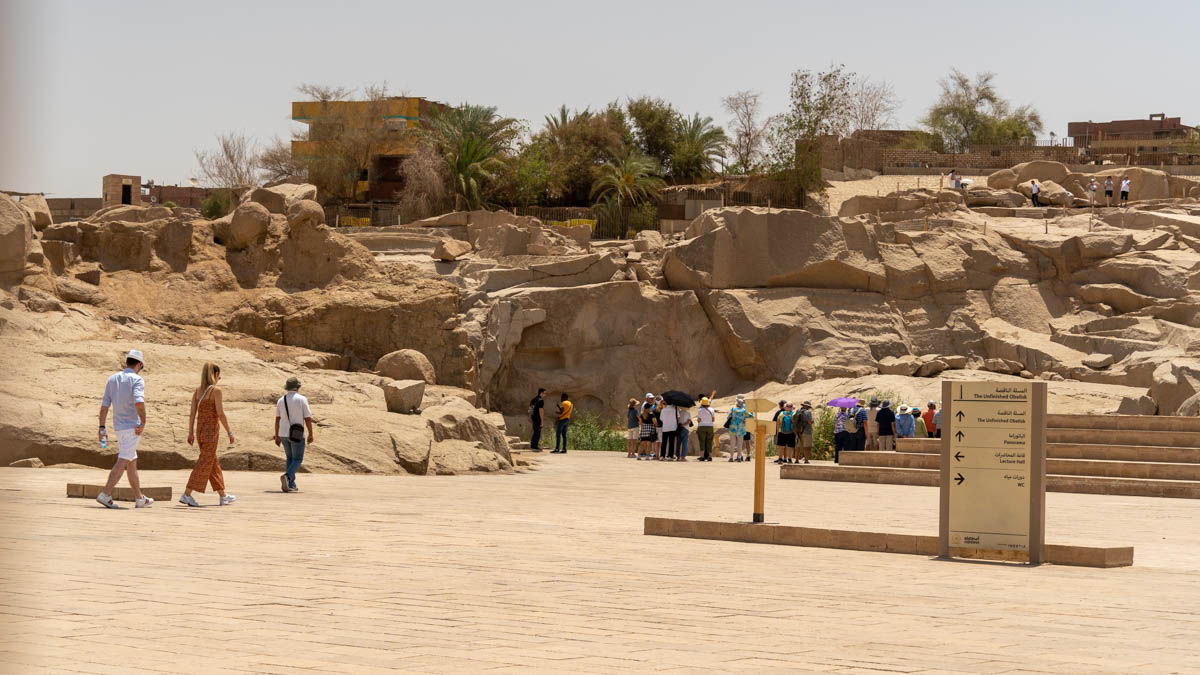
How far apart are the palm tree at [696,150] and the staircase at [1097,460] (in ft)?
140

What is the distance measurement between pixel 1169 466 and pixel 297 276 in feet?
67.9

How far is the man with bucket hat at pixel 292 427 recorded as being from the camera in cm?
1441

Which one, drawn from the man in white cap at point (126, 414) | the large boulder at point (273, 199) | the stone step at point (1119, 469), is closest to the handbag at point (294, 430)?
the man in white cap at point (126, 414)

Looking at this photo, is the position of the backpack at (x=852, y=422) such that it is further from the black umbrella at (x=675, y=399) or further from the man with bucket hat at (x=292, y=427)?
the man with bucket hat at (x=292, y=427)

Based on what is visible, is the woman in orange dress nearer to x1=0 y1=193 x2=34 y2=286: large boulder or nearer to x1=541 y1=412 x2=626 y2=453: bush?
x1=0 y1=193 x2=34 y2=286: large boulder

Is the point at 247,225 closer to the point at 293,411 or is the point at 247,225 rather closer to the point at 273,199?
the point at 273,199

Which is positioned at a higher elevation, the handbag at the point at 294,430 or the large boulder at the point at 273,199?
the large boulder at the point at 273,199

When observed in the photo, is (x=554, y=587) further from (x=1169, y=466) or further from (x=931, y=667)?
(x=1169, y=466)

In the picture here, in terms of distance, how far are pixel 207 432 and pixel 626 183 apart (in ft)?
153

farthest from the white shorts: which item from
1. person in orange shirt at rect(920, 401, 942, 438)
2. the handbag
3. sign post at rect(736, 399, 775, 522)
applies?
person in orange shirt at rect(920, 401, 942, 438)

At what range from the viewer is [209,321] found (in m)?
29.9

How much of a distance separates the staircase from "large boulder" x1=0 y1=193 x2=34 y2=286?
14.5 m

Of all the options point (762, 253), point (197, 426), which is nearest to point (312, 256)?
point (762, 253)

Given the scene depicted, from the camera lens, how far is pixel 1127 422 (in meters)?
22.5
